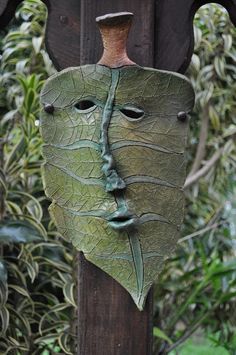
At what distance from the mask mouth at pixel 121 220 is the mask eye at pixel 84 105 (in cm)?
17

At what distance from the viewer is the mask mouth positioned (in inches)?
34.0

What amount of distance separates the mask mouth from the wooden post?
10cm

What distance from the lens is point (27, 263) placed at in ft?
5.15

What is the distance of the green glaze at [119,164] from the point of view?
2.88ft

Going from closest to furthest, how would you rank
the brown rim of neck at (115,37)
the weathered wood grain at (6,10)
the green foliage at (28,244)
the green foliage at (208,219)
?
the brown rim of neck at (115,37)
the weathered wood grain at (6,10)
the green foliage at (28,244)
the green foliage at (208,219)

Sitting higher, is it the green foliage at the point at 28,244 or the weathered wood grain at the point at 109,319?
the weathered wood grain at the point at 109,319

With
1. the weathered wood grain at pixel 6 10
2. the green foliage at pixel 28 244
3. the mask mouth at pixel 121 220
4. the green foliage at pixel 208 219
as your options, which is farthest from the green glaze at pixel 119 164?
the green foliage at pixel 208 219

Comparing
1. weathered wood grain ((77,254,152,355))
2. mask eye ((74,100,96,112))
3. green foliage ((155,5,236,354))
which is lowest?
green foliage ((155,5,236,354))

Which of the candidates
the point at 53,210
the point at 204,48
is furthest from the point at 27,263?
the point at 204,48

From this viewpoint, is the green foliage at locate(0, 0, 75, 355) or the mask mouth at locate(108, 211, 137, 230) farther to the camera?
the green foliage at locate(0, 0, 75, 355)

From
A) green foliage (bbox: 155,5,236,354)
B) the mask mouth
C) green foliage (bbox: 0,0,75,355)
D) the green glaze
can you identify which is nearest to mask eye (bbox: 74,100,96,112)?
the green glaze

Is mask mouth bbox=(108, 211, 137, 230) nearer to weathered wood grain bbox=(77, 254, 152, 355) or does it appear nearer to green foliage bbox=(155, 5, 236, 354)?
weathered wood grain bbox=(77, 254, 152, 355)

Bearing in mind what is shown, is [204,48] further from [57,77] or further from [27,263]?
[57,77]

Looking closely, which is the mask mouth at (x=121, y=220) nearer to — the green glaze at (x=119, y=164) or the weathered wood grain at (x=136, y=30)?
the green glaze at (x=119, y=164)
